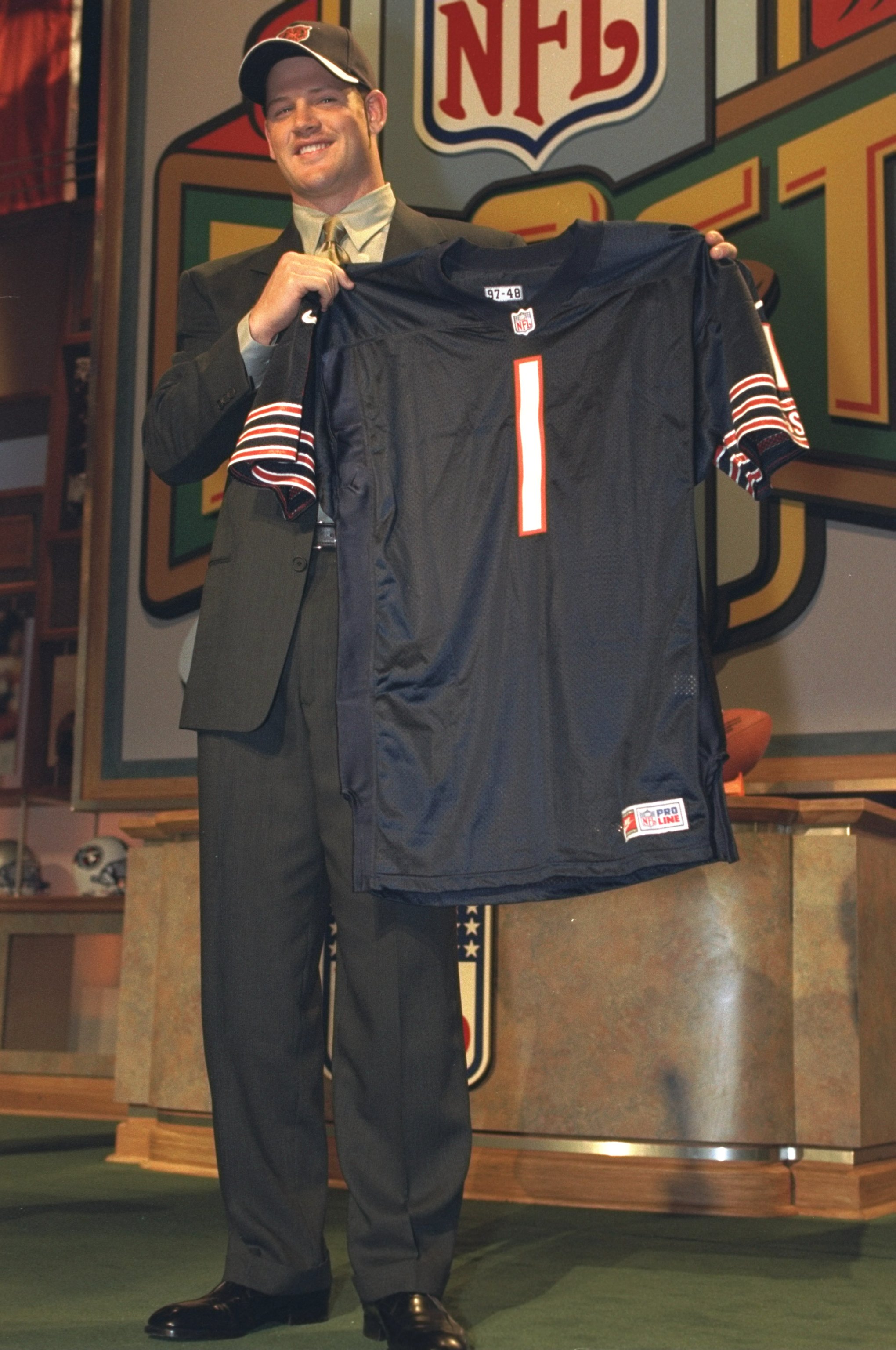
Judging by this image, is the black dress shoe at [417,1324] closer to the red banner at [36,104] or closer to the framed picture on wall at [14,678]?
the framed picture on wall at [14,678]

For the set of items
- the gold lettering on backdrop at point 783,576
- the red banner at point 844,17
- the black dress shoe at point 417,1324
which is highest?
the red banner at point 844,17

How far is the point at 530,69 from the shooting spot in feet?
14.2

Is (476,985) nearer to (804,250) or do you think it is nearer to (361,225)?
(361,225)

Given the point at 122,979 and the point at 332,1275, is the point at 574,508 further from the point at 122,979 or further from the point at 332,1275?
the point at 122,979

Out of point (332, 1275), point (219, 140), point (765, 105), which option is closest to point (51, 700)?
point (219, 140)

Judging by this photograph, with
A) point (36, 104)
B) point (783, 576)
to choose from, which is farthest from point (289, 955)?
point (36, 104)

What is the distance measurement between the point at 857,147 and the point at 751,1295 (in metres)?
2.93

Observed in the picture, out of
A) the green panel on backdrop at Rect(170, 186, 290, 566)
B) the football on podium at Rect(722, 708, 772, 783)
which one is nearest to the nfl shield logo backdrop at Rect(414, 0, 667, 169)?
the green panel on backdrop at Rect(170, 186, 290, 566)

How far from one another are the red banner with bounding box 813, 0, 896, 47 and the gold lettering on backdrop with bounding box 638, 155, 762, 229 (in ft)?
1.16

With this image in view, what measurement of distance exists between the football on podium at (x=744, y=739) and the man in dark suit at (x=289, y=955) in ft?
4.66

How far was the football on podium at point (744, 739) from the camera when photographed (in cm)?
311

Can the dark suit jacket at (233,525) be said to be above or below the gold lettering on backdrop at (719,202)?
below

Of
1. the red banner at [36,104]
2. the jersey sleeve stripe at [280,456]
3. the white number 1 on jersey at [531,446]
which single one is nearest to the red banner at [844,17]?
the white number 1 on jersey at [531,446]

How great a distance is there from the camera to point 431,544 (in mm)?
1838
